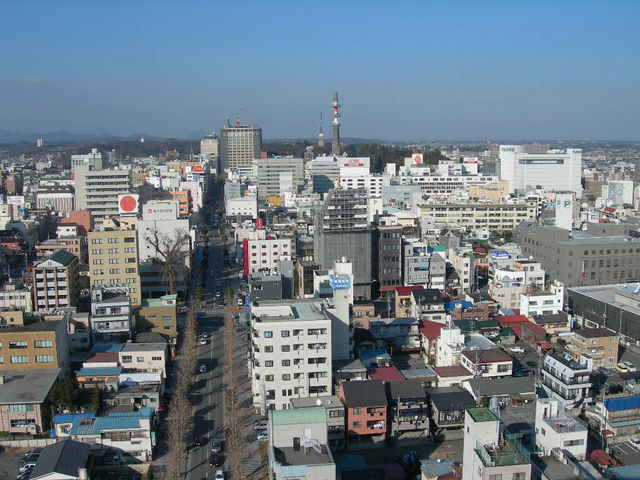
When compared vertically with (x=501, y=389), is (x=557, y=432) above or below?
above

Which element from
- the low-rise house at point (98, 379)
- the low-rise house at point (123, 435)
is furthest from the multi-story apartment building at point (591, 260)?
the low-rise house at point (123, 435)

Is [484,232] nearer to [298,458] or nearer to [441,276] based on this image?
[441,276]

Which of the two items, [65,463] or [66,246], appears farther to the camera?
[66,246]

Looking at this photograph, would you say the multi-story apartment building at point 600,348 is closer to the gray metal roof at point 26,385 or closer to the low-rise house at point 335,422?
the low-rise house at point 335,422

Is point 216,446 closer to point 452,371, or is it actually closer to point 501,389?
point 452,371

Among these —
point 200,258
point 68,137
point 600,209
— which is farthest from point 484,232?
point 68,137

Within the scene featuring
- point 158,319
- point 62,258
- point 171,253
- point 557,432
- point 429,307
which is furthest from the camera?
point 171,253

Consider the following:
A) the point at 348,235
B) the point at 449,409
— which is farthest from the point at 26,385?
the point at 348,235
